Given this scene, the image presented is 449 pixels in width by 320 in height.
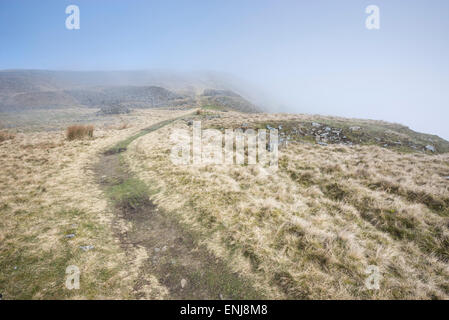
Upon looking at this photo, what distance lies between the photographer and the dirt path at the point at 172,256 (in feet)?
15.2

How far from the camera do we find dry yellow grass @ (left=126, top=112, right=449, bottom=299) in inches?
186

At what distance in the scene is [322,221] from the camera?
23.0 feet

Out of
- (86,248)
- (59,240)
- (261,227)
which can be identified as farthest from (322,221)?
(59,240)

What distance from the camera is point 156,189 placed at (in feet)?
32.7

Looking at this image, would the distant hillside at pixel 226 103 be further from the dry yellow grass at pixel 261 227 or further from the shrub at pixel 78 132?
the dry yellow grass at pixel 261 227

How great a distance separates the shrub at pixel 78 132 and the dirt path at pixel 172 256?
1571 centimetres

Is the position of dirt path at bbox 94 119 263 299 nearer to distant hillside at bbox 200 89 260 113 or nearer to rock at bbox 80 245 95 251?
rock at bbox 80 245 95 251

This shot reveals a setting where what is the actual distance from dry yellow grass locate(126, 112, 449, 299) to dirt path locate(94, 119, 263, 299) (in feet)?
1.28

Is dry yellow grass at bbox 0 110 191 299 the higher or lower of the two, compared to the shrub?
lower

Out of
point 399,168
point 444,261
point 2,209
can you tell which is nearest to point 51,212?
point 2,209

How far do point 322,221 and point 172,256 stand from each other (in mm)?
5809

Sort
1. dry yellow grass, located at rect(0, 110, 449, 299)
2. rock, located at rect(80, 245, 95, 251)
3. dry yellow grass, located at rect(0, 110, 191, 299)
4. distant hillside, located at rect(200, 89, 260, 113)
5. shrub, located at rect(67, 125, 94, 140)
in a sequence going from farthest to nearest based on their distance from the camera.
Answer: distant hillside, located at rect(200, 89, 260, 113) → shrub, located at rect(67, 125, 94, 140) → rock, located at rect(80, 245, 95, 251) → dry yellow grass, located at rect(0, 110, 449, 299) → dry yellow grass, located at rect(0, 110, 191, 299)

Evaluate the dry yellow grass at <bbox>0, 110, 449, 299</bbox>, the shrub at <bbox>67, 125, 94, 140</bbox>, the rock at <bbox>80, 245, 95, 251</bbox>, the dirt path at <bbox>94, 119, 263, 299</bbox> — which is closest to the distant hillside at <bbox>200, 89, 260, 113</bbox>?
the shrub at <bbox>67, 125, 94, 140</bbox>

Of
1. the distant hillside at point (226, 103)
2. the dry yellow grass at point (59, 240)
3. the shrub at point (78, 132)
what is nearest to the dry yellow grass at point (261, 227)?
the dry yellow grass at point (59, 240)
